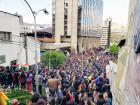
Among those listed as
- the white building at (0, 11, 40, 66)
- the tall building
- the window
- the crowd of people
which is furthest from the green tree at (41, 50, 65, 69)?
the tall building

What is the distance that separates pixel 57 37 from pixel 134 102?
352ft

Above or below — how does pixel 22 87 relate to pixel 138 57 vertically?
below

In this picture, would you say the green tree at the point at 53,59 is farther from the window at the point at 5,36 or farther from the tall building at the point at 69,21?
the tall building at the point at 69,21

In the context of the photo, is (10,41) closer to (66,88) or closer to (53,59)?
(66,88)

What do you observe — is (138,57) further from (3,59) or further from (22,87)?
(3,59)

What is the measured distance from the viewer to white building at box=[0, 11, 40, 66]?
94.1ft

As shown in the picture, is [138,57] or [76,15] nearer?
[138,57]

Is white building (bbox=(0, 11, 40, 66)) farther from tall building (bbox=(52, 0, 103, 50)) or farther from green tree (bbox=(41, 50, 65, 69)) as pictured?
Result: tall building (bbox=(52, 0, 103, 50))

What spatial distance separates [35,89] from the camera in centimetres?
1862

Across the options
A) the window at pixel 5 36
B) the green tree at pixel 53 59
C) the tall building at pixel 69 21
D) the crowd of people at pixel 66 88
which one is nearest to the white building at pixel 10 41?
the window at pixel 5 36

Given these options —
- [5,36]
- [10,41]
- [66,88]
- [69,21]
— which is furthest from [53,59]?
[69,21]

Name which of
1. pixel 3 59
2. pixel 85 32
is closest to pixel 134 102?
pixel 3 59

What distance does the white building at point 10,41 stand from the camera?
28.7 meters

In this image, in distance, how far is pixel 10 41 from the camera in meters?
30.4
